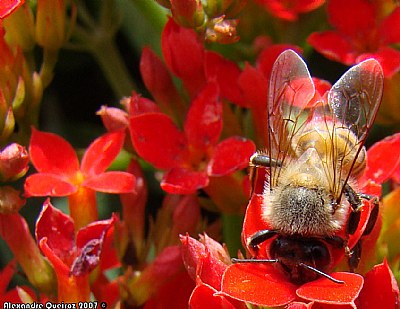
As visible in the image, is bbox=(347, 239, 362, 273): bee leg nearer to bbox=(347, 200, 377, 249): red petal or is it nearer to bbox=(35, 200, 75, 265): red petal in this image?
bbox=(347, 200, 377, 249): red petal

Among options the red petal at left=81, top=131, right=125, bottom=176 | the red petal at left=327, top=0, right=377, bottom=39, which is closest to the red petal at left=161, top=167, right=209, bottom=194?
the red petal at left=81, top=131, right=125, bottom=176

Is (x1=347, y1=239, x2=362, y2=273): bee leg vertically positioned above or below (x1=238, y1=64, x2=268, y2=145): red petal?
below

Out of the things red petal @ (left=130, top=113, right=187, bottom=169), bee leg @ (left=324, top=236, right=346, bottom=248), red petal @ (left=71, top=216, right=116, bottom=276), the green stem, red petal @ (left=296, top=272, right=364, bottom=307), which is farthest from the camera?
the green stem

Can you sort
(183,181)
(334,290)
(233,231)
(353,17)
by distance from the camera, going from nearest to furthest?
(334,290), (183,181), (233,231), (353,17)

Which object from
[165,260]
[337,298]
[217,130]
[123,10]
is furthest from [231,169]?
[123,10]

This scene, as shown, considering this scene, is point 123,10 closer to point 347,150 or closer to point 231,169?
point 231,169

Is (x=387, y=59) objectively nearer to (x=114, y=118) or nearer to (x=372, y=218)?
(x=372, y=218)

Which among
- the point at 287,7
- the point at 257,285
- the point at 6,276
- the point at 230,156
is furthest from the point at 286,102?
the point at 6,276
